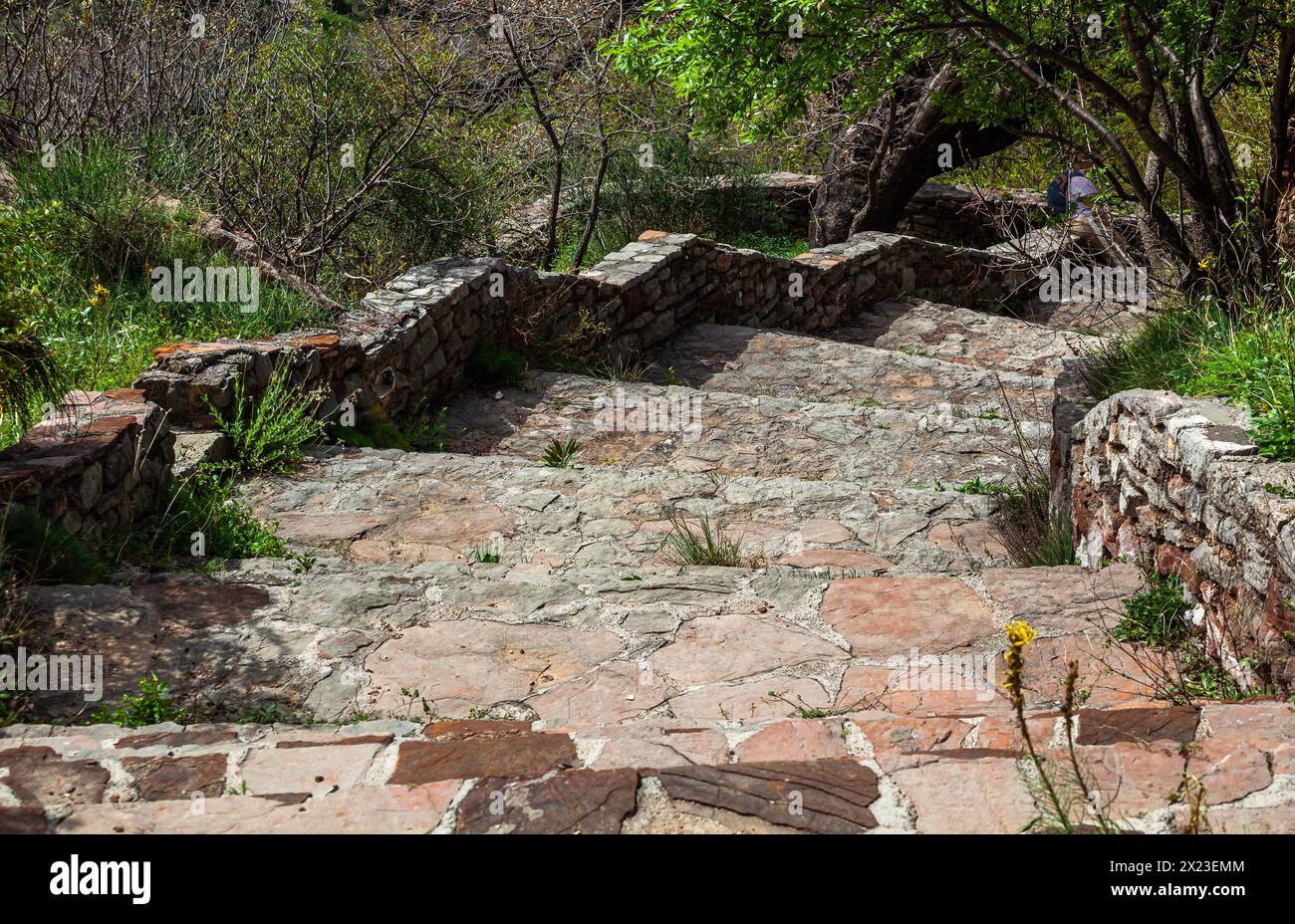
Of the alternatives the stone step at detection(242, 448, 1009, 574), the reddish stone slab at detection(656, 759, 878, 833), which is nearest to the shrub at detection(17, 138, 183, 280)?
the stone step at detection(242, 448, 1009, 574)

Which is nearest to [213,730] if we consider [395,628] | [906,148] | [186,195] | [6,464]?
[395,628]

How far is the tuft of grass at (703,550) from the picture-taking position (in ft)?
16.7

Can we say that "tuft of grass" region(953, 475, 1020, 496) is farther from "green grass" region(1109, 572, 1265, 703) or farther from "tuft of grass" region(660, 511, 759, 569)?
"green grass" region(1109, 572, 1265, 703)

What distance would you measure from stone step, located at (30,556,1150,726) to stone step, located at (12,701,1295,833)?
1.30ft

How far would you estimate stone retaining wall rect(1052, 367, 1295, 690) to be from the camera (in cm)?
334

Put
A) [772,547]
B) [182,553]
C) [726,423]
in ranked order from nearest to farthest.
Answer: [182,553] < [772,547] < [726,423]

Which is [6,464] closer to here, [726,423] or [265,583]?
[265,583]

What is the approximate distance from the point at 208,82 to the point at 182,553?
7.00 meters

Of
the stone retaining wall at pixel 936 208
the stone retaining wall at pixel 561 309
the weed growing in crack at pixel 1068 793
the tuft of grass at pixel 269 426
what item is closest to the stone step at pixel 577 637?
the weed growing in crack at pixel 1068 793

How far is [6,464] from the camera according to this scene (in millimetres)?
4402

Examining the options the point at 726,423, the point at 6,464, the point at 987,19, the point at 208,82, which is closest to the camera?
the point at 6,464

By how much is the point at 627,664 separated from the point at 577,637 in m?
0.29

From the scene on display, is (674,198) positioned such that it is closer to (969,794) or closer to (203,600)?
(203,600)

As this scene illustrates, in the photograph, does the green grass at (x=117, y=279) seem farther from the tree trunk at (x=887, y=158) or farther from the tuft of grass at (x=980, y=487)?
the tree trunk at (x=887, y=158)
